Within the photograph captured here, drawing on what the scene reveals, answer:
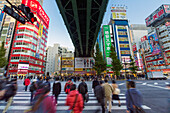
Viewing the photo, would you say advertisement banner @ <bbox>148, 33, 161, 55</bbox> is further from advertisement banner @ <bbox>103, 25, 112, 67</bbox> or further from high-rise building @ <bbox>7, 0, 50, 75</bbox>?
high-rise building @ <bbox>7, 0, 50, 75</bbox>

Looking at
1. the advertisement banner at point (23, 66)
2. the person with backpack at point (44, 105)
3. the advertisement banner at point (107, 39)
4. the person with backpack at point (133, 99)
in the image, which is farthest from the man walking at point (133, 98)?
the advertisement banner at point (23, 66)

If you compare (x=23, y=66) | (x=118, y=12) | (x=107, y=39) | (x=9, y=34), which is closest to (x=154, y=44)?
(x=118, y=12)

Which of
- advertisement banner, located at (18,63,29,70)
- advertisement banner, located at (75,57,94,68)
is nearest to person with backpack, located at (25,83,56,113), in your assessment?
advertisement banner, located at (75,57,94,68)

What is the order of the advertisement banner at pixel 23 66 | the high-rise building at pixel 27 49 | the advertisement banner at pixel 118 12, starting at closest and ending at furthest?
the advertisement banner at pixel 23 66 < the high-rise building at pixel 27 49 < the advertisement banner at pixel 118 12

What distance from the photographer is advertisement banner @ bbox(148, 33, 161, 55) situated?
156 feet

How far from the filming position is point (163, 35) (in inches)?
1823

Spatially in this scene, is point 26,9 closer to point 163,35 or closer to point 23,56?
point 23,56

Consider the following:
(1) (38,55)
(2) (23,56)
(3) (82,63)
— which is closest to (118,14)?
(3) (82,63)

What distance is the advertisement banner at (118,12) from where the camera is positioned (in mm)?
52138

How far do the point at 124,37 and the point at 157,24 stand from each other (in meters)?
27.0

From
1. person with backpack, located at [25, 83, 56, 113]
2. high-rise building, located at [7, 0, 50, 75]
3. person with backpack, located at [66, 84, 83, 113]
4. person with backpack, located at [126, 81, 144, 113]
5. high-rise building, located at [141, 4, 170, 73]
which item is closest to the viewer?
person with backpack, located at [25, 83, 56, 113]

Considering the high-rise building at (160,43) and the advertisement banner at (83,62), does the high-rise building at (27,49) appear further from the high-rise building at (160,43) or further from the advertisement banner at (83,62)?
the high-rise building at (160,43)

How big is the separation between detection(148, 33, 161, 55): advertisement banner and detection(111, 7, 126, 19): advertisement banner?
70.5 ft

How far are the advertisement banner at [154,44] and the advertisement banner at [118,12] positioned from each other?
21.5 m
